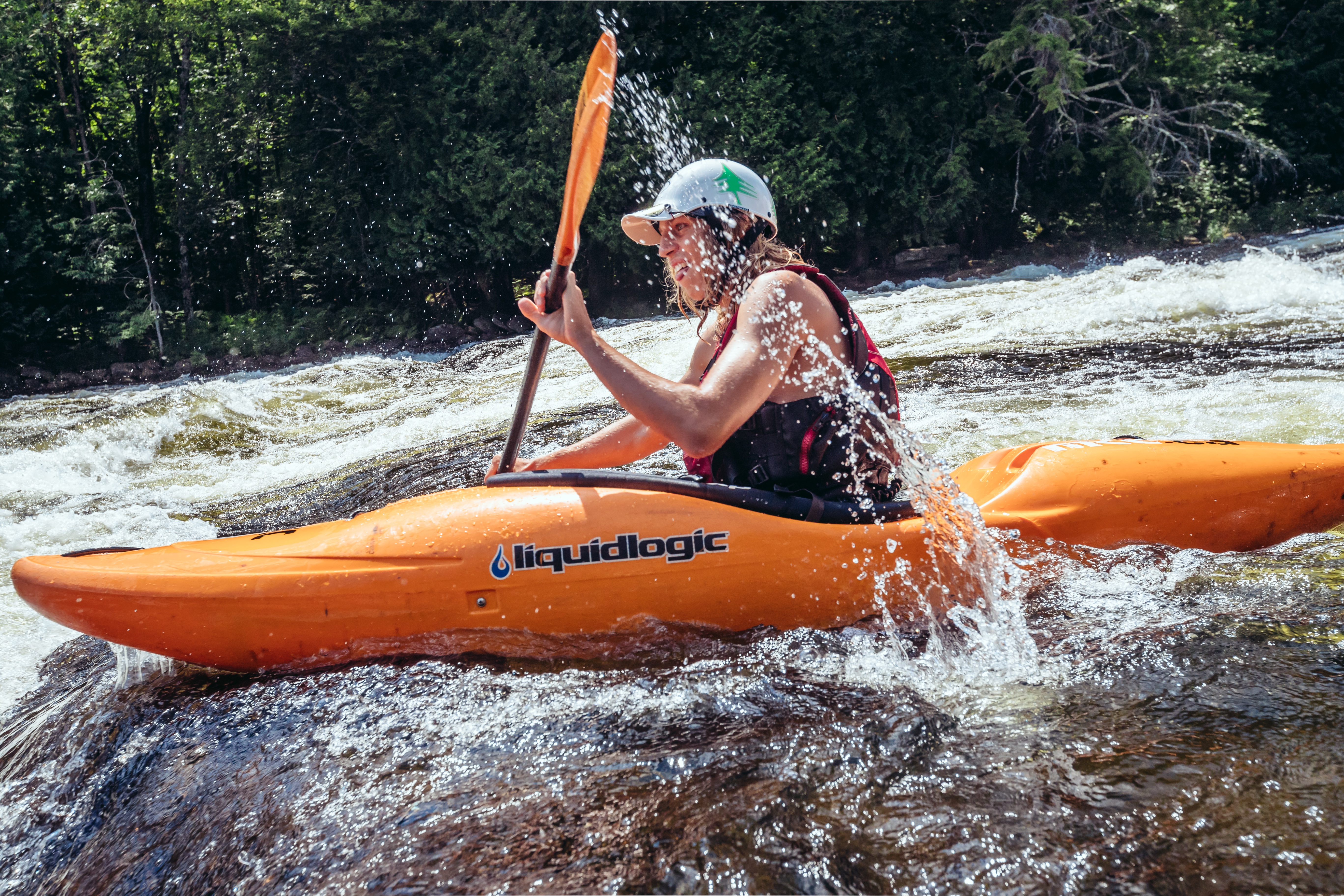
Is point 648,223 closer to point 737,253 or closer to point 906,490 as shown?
point 737,253

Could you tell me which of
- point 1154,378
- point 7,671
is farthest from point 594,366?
point 1154,378

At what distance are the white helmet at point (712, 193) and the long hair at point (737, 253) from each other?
0.07 feet

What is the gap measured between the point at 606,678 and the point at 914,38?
16.3m

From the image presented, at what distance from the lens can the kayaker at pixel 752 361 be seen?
2070 millimetres

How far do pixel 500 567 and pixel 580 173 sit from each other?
1148 mm

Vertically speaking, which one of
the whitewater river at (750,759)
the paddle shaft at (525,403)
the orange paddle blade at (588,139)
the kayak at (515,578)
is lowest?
the whitewater river at (750,759)

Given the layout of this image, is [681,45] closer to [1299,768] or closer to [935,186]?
[935,186]

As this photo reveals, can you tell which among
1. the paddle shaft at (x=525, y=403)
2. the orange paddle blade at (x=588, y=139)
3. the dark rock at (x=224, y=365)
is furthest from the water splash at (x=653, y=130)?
the paddle shaft at (x=525, y=403)

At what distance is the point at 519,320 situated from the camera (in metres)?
14.7

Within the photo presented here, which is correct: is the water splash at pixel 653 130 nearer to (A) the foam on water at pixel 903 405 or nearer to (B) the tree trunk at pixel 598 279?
(B) the tree trunk at pixel 598 279

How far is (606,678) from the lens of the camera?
218cm

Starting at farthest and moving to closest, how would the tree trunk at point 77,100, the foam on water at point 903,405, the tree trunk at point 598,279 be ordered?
the tree trunk at point 598,279, the tree trunk at point 77,100, the foam on water at point 903,405

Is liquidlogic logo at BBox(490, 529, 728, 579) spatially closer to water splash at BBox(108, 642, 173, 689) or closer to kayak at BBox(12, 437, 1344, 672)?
kayak at BBox(12, 437, 1344, 672)

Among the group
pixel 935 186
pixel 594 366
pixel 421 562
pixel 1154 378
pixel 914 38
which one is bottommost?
pixel 1154 378
